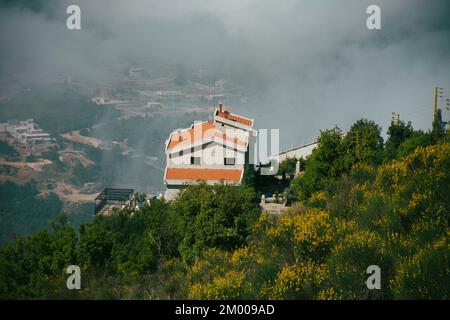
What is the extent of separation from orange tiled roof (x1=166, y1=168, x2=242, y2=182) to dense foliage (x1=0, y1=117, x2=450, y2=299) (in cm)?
395

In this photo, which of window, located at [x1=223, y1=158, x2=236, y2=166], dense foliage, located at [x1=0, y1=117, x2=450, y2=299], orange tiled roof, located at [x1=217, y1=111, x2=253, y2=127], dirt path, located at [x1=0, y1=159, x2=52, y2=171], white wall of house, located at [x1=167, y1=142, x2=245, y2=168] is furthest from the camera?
dirt path, located at [x1=0, y1=159, x2=52, y2=171]

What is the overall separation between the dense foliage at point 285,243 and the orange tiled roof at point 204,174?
155 inches

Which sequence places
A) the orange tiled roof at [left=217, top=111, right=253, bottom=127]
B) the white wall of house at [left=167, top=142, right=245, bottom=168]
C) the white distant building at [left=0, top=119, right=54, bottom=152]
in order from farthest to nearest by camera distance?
the white distant building at [left=0, top=119, right=54, bottom=152] → the orange tiled roof at [left=217, top=111, right=253, bottom=127] → the white wall of house at [left=167, top=142, right=245, bottom=168]

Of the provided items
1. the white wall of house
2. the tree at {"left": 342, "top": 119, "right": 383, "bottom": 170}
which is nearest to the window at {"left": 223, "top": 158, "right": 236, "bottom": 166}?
the white wall of house

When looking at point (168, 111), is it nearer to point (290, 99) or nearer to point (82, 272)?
point (290, 99)

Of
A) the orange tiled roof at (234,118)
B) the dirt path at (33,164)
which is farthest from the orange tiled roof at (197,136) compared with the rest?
the dirt path at (33,164)

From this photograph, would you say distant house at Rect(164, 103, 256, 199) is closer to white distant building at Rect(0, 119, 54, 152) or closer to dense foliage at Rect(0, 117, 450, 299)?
dense foliage at Rect(0, 117, 450, 299)

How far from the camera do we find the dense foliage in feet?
33.7

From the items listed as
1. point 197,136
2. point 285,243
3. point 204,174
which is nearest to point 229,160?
point 204,174

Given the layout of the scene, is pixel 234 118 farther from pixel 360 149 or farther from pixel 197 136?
pixel 360 149

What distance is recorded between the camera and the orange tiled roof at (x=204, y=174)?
26859 millimetres

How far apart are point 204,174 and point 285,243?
1479 cm

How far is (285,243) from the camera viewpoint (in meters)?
12.5
